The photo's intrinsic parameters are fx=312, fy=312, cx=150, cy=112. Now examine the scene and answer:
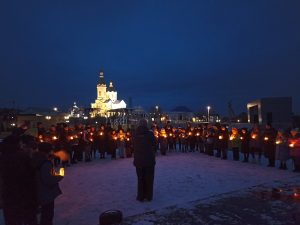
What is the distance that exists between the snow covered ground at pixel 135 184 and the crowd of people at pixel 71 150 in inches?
26.0

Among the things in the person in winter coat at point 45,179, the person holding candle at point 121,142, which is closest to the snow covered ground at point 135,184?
the person in winter coat at point 45,179

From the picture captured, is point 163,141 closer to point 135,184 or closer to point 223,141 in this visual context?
point 223,141

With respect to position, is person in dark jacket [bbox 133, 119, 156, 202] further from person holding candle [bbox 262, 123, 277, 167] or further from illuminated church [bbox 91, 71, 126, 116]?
illuminated church [bbox 91, 71, 126, 116]

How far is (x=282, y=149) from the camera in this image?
1259cm

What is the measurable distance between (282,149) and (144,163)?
7.01 meters

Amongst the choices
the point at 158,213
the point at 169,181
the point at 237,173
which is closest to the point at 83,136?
the point at 169,181

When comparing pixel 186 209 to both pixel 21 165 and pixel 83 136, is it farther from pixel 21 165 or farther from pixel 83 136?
pixel 83 136

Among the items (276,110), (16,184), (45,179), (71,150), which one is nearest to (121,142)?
(71,150)

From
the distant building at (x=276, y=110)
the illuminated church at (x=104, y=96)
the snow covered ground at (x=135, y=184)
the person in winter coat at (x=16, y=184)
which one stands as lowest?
the snow covered ground at (x=135, y=184)

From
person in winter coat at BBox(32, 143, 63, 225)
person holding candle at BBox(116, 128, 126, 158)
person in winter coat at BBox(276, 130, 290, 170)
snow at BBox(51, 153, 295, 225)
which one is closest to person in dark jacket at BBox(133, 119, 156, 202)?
snow at BBox(51, 153, 295, 225)

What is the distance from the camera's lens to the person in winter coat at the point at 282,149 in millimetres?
12492

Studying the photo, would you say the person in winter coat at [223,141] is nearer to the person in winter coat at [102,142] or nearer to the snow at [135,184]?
the snow at [135,184]

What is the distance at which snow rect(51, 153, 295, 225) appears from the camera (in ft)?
24.8

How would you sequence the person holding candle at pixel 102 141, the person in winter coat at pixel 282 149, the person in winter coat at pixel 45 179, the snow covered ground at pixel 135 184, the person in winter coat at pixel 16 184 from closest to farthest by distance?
the person in winter coat at pixel 16 184 → the person in winter coat at pixel 45 179 → the snow covered ground at pixel 135 184 → the person in winter coat at pixel 282 149 → the person holding candle at pixel 102 141
